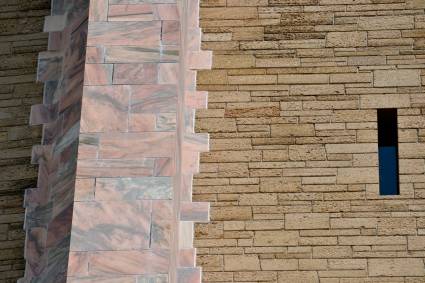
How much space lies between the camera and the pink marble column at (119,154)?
22.4 feet

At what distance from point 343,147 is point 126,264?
200cm

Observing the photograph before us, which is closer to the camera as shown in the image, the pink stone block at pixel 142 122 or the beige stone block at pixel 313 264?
the pink stone block at pixel 142 122

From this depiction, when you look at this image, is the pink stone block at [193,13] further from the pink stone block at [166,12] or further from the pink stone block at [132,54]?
the pink stone block at [132,54]

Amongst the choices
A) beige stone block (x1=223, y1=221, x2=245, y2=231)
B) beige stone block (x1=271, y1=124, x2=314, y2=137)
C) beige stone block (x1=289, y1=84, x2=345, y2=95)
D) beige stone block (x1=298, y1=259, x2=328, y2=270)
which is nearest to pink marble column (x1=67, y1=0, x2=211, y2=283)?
beige stone block (x1=223, y1=221, x2=245, y2=231)

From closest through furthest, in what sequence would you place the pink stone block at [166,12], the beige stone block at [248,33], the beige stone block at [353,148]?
the pink stone block at [166,12], the beige stone block at [353,148], the beige stone block at [248,33]

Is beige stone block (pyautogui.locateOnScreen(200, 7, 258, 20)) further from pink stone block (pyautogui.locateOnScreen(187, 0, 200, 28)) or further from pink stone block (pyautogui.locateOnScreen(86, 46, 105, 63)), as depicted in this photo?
pink stone block (pyautogui.locateOnScreen(86, 46, 105, 63))

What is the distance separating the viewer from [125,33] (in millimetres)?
7562

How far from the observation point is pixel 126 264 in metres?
6.75

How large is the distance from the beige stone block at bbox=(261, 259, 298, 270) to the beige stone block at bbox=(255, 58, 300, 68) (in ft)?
4.71

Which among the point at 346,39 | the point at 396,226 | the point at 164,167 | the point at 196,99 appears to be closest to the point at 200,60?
the point at 196,99

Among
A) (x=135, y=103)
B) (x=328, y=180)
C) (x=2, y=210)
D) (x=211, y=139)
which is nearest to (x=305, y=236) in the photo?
(x=328, y=180)

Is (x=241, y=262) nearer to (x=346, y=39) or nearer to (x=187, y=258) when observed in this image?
(x=187, y=258)

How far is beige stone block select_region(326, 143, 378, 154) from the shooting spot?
805 centimetres

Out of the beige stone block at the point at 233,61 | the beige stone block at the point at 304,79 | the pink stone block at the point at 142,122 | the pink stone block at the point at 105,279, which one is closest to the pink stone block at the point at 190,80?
the beige stone block at the point at 233,61
